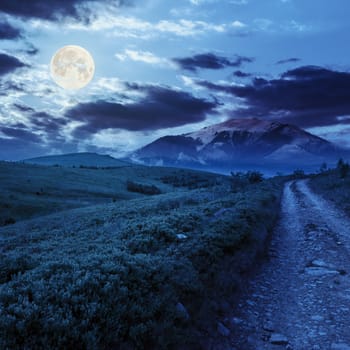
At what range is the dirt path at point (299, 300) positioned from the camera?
679cm

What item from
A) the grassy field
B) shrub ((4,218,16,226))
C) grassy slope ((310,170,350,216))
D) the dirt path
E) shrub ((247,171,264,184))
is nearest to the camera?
the grassy field

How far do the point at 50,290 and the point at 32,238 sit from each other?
12666 mm

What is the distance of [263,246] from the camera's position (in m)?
13.8

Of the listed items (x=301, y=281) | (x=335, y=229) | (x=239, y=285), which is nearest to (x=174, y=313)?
(x=239, y=285)

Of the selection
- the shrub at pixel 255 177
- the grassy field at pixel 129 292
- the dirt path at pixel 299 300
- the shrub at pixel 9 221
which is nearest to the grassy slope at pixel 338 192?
the dirt path at pixel 299 300

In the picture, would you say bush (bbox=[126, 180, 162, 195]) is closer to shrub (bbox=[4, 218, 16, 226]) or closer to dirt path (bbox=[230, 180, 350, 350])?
shrub (bbox=[4, 218, 16, 226])

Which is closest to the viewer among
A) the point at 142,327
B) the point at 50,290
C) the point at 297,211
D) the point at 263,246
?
the point at 142,327

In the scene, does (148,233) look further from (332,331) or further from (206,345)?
(332,331)

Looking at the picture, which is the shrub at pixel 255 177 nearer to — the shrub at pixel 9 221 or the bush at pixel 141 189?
the bush at pixel 141 189

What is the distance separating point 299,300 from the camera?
8664 mm

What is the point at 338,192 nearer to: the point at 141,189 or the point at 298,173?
the point at 141,189

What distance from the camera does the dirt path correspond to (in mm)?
6789

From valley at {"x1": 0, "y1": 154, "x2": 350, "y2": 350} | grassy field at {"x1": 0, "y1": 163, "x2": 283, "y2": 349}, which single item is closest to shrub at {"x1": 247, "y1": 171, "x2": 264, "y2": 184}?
valley at {"x1": 0, "y1": 154, "x2": 350, "y2": 350}

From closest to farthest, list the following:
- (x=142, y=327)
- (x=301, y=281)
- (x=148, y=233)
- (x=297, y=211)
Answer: (x=142, y=327) → (x=301, y=281) → (x=148, y=233) → (x=297, y=211)
